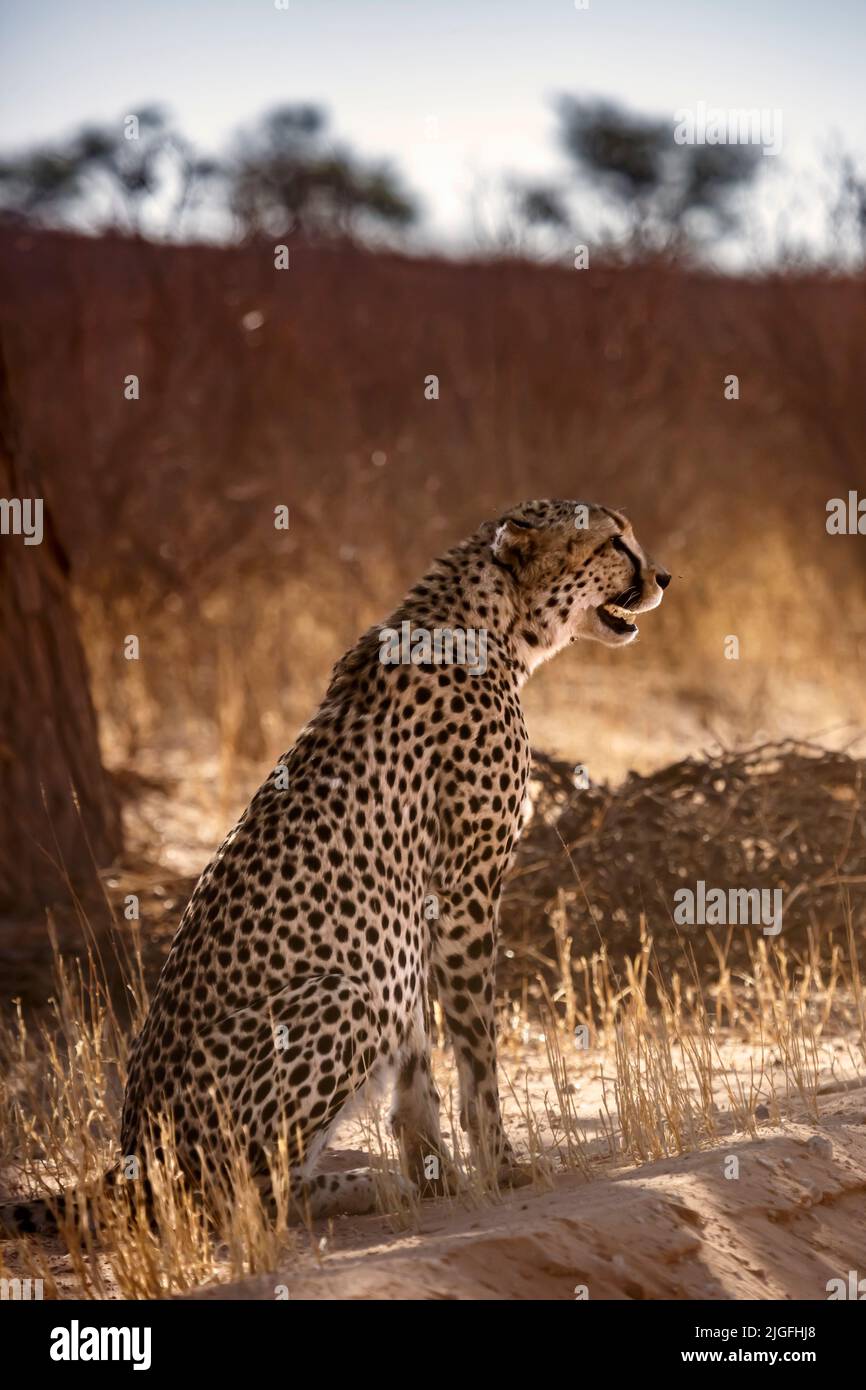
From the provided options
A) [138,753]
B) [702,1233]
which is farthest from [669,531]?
[702,1233]

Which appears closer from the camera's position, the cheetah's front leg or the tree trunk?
the cheetah's front leg

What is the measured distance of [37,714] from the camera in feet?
21.6

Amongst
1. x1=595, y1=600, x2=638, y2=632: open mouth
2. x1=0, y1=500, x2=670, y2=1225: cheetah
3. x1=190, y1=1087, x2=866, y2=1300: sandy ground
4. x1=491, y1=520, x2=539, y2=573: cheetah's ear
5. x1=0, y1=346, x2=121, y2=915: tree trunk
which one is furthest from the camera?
x1=0, y1=346, x2=121, y2=915: tree trunk

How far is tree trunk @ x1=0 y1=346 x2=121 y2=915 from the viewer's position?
651 cm

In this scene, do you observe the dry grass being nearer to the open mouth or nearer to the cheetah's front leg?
the cheetah's front leg

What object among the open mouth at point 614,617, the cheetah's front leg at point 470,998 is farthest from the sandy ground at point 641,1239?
the open mouth at point 614,617

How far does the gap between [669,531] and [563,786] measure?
6.69 metres

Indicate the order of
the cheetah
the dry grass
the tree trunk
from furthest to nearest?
the tree trunk → the cheetah → the dry grass

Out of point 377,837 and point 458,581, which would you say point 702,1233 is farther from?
point 458,581

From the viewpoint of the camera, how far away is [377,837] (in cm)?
389

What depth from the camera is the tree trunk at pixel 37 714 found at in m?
6.51

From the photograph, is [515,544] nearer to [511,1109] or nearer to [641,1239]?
[511,1109]

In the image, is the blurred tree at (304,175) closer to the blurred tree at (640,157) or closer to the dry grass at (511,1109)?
the blurred tree at (640,157)

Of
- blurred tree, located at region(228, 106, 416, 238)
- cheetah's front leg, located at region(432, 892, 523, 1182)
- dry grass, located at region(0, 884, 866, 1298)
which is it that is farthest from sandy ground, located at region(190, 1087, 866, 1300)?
blurred tree, located at region(228, 106, 416, 238)
